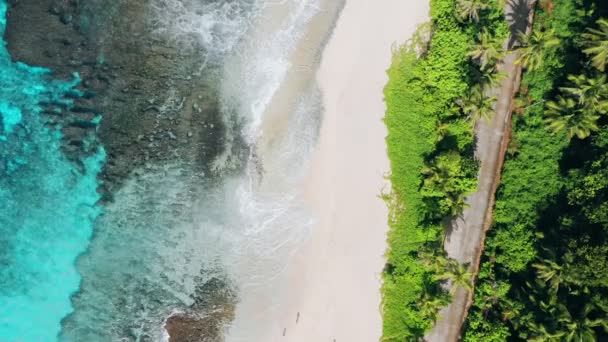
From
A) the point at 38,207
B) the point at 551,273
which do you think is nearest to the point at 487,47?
the point at 551,273

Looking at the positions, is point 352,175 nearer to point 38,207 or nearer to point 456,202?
point 456,202

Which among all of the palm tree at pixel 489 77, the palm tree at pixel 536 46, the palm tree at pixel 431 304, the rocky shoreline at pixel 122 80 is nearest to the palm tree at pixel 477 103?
the palm tree at pixel 489 77

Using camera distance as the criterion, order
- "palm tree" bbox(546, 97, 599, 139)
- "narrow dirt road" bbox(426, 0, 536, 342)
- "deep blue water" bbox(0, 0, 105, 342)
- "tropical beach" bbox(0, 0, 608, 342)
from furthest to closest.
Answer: "deep blue water" bbox(0, 0, 105, 342) < "narrow dirt road" bbox(426, 0, 536, 342) < "tropical beach" bbox(0, 0, 608, 342) < "palm tree" bbox(546, 97, 599, 139)

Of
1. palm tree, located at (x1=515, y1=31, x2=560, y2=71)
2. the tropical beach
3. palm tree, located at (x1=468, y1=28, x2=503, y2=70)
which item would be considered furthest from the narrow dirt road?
palm tree, located at (x1=468, y1=28, x2=503, y2=70)

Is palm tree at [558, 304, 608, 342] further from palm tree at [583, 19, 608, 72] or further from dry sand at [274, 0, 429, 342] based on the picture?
palm tree at [583, 19, 608, 72]

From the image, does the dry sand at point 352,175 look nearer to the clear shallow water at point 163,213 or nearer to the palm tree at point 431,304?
the clear shallow water at point 163,213

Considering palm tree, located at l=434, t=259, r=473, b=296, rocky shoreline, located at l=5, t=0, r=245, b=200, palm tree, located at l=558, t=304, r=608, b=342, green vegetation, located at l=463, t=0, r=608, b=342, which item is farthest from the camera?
rocky shoreline, located at l=5, t=0, r=245, b=200
